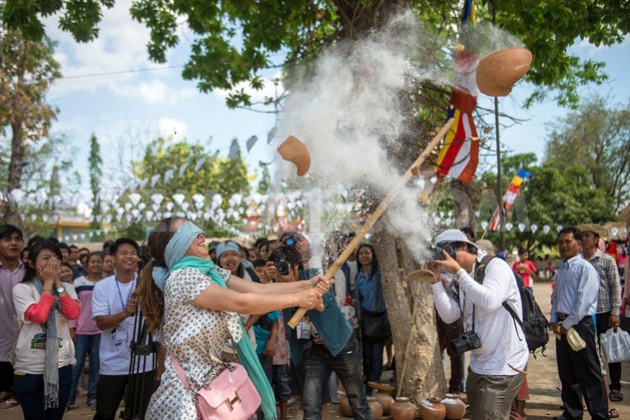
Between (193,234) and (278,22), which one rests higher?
(278,22)

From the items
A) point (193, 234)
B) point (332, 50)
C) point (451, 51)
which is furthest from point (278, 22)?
point (193, 234)

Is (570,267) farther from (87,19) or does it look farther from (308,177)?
(87,19)

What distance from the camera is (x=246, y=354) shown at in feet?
9.61

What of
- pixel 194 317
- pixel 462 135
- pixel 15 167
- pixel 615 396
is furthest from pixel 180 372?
pixel 15 167

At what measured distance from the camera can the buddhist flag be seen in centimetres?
551

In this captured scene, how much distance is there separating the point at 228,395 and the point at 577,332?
4.01m

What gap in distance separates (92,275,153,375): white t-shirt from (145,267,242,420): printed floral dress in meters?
1.43

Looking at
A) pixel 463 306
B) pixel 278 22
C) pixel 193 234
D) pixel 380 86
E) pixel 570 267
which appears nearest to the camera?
pixel 193 234

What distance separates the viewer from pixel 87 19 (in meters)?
6.57

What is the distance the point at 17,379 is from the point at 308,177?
9.50 ft

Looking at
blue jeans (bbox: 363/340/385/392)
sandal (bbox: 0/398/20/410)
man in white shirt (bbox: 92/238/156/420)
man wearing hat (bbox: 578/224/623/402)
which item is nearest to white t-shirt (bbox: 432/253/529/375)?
man in white shirt (bbox: 92/238/156/420)

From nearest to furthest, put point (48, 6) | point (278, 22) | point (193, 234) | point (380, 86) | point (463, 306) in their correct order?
point (193, 234), point (463, 306), point (380, 86), point (48, 6), point (278, 22)

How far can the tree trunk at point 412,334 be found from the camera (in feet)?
19.1

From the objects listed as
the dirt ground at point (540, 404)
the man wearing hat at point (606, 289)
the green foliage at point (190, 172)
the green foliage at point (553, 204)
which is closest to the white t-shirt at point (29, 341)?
the dirt ground at point (540, 404)
